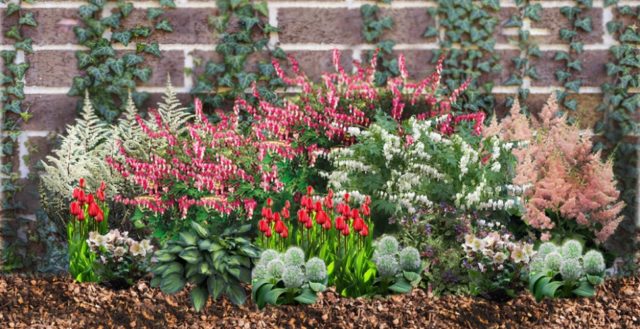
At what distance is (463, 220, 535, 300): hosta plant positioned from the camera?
4.89 m

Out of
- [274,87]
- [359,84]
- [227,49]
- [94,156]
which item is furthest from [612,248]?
[94,156]

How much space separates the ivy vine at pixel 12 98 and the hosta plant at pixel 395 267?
3607 mm

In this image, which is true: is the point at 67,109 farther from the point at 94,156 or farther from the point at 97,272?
the point at 97,272

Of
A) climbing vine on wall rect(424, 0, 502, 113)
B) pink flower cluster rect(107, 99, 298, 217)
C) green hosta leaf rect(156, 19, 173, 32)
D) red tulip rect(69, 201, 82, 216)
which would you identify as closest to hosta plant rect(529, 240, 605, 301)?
pink flower cluster rect(107, 99, 298, 217)

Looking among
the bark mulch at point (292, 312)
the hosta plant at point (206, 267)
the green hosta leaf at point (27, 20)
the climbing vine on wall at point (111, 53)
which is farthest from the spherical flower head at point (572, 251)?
the green hosta leaf at point (27, 20)

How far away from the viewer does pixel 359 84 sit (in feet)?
21.0

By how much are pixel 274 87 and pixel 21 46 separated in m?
2.06

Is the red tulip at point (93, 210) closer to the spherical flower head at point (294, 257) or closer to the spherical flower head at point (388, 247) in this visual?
the spherical flower head at point (294, 257)

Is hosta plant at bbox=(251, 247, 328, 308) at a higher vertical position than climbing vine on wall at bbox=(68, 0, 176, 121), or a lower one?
lower

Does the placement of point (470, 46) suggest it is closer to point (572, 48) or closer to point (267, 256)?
point (572, 48)

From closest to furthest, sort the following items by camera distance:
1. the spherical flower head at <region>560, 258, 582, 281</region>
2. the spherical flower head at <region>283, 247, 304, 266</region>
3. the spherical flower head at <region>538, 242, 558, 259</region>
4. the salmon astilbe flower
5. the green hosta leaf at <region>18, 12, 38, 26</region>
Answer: the spherical flower head at <region>283, 247, 304, 266</region>
the spherical flower head at <region>560, 258, 582, 281</region>
the spherical flower head at <region>538, 242, 558, 259</region>
the salmon astilbe flower
the green hosta leaf at <region>18, 12, 38, 26</region>

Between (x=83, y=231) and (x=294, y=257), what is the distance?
4.50 feet

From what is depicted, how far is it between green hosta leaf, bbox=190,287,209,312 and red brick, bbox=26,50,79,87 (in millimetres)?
3196

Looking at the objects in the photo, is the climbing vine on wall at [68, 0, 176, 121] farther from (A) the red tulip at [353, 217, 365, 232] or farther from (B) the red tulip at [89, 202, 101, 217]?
(A) the red tulip at [353, 217, 365, 232]
